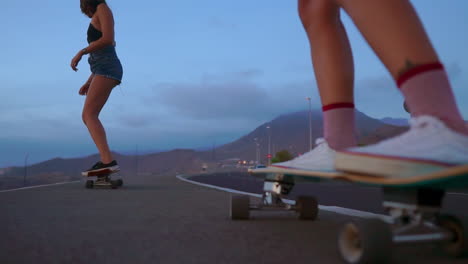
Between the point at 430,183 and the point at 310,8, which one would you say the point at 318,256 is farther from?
the point at 310,8

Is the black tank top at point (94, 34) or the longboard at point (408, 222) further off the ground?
the black tank top at point (94, 34)

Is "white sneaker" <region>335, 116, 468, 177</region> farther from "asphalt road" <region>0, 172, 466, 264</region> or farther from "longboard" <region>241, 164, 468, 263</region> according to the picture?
"asphalt road" <region>0, 172, 466, 264</region>

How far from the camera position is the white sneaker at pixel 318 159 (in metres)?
2.22

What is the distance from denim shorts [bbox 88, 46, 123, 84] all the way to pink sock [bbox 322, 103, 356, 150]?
608 centimetres

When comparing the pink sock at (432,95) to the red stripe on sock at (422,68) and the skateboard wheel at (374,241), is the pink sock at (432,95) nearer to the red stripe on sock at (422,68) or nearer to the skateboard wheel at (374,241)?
the red stripe on sock at (422,68)

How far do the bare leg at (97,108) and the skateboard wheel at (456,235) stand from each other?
6.79m

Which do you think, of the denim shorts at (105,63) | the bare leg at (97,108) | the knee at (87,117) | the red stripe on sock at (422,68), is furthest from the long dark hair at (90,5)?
the red stripe on sock at (422,68)

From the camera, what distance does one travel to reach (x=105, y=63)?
788 cm

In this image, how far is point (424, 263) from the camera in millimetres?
1625

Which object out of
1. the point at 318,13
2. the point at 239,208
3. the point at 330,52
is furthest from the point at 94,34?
the point at 330,52

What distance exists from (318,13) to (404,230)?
145 centimetres

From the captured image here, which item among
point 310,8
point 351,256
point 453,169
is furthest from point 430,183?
point 310,8

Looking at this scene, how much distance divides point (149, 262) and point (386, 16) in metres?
1.30

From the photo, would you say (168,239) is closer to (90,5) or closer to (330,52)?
(330,52)
